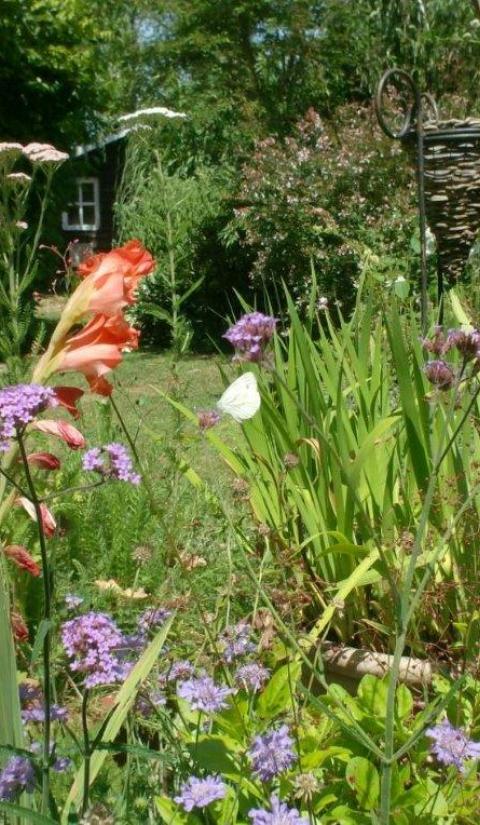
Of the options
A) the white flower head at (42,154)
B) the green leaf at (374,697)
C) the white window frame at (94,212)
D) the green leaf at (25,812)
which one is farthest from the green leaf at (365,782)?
the white window frame at (94,212)

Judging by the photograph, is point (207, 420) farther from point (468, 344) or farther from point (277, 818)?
point (277, 818)

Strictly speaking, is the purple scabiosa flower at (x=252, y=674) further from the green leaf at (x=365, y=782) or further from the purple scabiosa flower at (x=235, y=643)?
the green leaf at (x=365, y=782)

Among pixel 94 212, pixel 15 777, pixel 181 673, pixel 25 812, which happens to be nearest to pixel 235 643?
pixel 181 673

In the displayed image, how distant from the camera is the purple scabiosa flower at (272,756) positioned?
3.68 ft

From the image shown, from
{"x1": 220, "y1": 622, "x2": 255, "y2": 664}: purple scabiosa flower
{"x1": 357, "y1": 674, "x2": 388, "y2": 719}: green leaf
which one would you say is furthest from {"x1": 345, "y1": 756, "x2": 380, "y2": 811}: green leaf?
{"x1": 220, "y1": 622, "x2": 255, "y2": 664}: purple scabiosa flower

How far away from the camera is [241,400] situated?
3.69 feet

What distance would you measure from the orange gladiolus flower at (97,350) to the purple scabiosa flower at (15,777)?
48cm

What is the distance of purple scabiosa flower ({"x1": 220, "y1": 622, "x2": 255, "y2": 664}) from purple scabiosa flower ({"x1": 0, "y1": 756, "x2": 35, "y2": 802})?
0.40 meters

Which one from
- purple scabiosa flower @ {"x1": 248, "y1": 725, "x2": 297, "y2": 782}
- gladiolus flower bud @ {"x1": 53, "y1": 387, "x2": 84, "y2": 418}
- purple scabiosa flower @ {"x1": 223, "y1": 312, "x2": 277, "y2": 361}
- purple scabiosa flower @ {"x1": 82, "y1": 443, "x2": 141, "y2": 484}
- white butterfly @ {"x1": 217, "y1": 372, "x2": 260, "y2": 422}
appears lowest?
purple scabiosa flower @ {"x1": 248, "y1": 725, "x2": 297, "y2": 782}

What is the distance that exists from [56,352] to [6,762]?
53 cm

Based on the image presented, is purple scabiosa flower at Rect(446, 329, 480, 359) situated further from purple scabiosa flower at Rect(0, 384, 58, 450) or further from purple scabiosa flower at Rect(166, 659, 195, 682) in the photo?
purple scabiosa flower at Rect(166, 659, 195, 682)

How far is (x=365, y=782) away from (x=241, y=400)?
552mm

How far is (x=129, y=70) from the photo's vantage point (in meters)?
23.8

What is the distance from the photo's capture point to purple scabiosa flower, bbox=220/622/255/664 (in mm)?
1432
